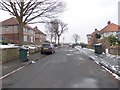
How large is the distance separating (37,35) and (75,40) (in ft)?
110

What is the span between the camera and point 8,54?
830 inches

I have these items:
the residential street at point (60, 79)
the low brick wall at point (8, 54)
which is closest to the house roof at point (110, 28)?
the low brick wall at point (8, 54)

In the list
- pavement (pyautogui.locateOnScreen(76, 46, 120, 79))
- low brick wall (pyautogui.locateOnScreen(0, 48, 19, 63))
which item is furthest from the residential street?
low brick wall (pyautogui.locateOnScreen(0, 48, 19, 63))

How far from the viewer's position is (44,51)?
120 feet

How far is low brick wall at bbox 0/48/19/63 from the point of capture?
1928 cm

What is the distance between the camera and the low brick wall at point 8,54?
19281 millimetres

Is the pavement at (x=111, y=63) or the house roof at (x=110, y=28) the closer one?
the pavement at (x=111, y=63)

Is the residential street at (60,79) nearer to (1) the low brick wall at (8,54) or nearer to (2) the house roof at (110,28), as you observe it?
(1) the low brick wall at (8,54)

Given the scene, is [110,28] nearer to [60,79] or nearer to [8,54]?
[8,54]

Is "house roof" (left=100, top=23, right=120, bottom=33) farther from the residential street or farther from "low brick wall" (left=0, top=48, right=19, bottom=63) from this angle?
the residential street

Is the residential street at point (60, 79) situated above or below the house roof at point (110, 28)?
below

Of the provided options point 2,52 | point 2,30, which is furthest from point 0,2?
point 2,30

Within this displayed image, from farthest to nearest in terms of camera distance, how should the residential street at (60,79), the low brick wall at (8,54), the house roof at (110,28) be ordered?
the house roof at (110,28) < the low brick wall at (8,54) < the residential street at (60,79)

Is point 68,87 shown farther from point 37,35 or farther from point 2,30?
point 37,35
